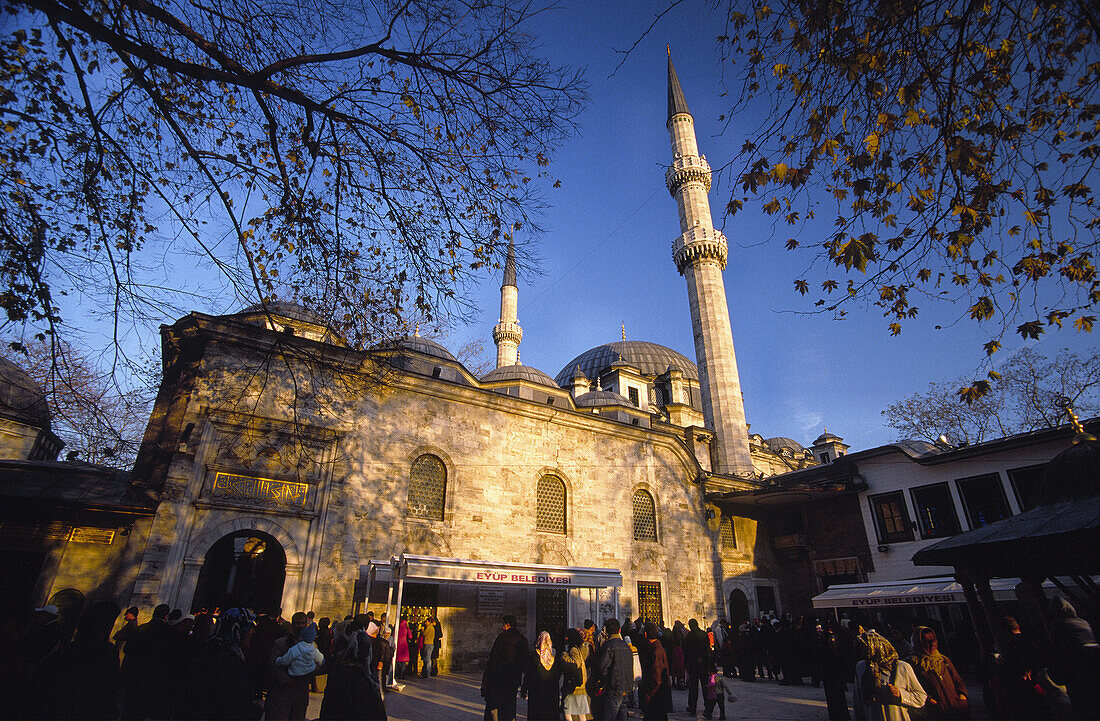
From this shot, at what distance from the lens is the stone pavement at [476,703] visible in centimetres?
695

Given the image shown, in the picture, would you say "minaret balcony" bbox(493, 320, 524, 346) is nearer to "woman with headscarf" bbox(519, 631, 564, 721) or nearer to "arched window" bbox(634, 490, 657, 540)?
"arched window" bbox(634, 490, 657, 540)

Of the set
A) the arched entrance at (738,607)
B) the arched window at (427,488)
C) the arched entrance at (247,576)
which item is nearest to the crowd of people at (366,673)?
the arched entrance at (247,576)

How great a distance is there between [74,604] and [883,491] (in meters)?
18.8

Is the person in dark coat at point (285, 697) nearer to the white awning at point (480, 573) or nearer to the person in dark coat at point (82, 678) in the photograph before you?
the person in dark coat at point (82, 678)

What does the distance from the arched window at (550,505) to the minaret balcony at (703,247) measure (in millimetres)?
14227

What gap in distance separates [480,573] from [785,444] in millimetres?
35728

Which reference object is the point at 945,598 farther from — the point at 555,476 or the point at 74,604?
the point at 74,604

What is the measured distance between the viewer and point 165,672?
4.20m

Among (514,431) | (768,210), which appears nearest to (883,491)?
(514,431)

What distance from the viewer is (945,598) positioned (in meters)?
10.3

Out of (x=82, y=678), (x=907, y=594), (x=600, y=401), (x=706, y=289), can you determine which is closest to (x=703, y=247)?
(x=706, y=289)

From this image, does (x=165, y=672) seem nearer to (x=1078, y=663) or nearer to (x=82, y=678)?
(x=82, y=678)

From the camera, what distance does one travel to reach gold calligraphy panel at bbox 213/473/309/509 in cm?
966

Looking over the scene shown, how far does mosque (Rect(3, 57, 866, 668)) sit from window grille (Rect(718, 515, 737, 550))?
0.10 m
